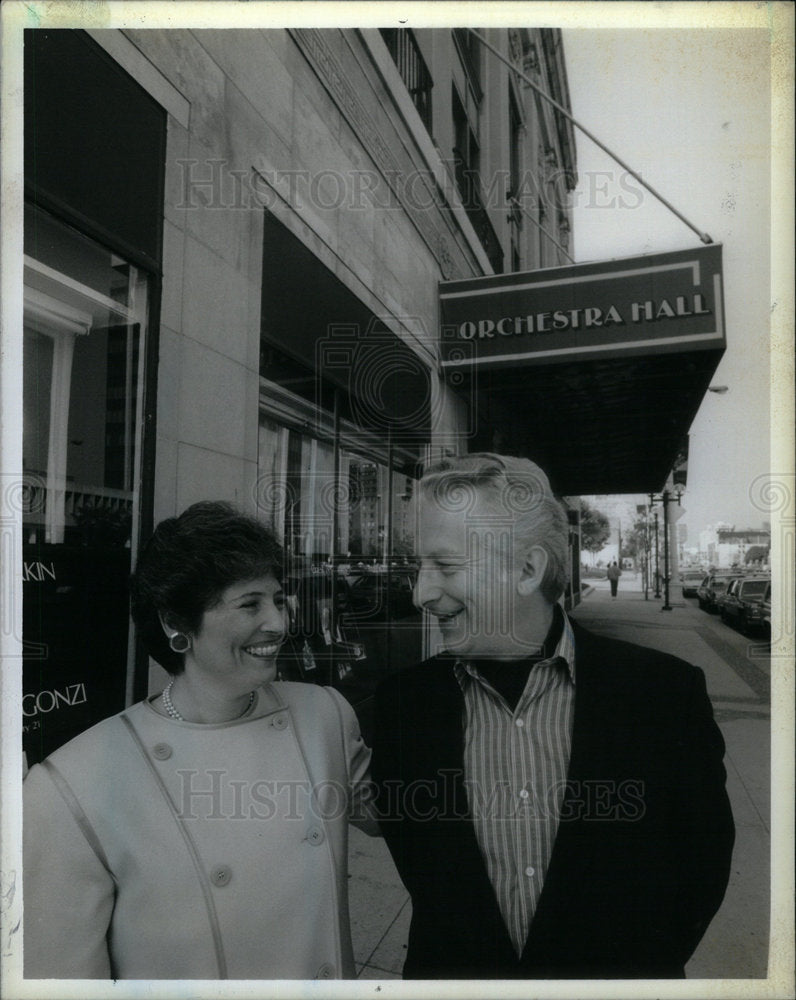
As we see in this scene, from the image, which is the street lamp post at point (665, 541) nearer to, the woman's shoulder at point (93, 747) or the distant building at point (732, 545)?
the distant building at point (732, 545)

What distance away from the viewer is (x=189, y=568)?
1843mm

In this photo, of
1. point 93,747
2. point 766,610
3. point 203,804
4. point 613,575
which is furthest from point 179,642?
point 766,610

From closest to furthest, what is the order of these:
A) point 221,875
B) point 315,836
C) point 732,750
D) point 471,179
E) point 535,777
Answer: point 221,875 → point 315,836 → point 535,777 → point 732,750 → point 471,179

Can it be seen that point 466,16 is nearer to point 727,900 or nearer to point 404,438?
point 404,438

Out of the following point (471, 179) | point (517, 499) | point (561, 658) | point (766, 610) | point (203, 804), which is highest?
point (471, 179)

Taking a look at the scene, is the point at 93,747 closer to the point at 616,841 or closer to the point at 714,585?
the point at 616,841

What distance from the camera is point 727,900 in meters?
2.06

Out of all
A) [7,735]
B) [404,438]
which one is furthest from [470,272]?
[7,735]

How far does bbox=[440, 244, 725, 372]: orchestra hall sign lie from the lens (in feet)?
7.04

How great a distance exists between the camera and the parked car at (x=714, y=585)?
2027 millimetres

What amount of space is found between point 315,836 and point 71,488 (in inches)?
44.6

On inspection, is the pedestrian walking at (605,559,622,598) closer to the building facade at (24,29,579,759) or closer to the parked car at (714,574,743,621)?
the building facade at (24,29,579,759)

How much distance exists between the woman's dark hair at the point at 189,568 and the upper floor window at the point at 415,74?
1.65m

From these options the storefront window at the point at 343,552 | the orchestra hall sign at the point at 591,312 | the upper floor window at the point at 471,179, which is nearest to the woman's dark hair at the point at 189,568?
the storefront window at the point at 343,552
